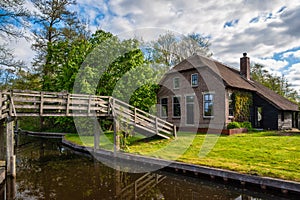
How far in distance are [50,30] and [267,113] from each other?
21084 millimetres

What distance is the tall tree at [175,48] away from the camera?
27.5 m

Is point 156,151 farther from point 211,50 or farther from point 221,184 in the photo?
point 211,50

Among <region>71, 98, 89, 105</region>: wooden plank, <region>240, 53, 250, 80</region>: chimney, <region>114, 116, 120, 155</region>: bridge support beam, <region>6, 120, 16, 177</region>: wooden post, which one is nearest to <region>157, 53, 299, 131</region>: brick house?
<region>240, 53, 250, 80</region>: chimney

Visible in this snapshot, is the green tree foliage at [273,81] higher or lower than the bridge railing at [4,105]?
higher

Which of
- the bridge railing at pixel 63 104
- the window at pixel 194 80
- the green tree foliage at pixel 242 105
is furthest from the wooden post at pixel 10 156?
the green tree foliage at pixel 242 105

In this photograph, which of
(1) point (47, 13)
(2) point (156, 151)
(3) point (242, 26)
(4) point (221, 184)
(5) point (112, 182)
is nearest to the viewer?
(4) point (221, 184)

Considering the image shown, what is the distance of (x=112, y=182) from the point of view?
8188 millimetres

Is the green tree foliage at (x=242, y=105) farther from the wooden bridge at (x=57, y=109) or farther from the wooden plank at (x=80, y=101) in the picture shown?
the wooden plank at (x=80, y=101)

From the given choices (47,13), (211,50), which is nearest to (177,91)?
(211,50)

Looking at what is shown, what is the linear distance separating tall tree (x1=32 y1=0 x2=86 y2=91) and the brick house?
11.1 m

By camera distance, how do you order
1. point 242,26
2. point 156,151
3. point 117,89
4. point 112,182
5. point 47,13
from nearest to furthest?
1. point 112,182
2. point 156,151
3. point 242,26
4. point 117,89
5. point 47,13

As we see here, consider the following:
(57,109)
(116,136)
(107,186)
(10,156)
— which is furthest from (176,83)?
(10,156)

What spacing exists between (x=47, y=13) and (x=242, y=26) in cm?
1775

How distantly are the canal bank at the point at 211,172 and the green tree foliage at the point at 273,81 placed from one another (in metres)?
27.7
